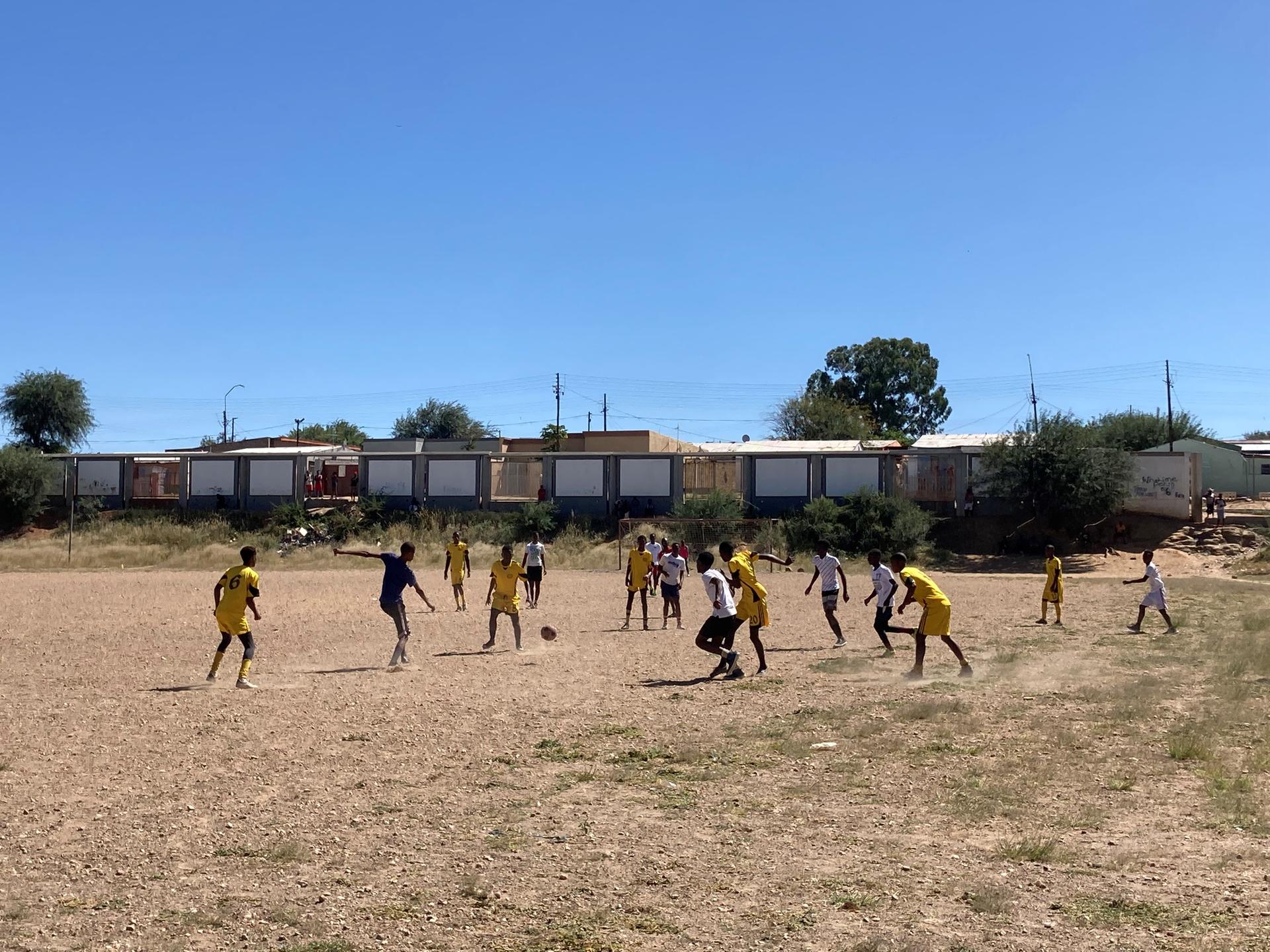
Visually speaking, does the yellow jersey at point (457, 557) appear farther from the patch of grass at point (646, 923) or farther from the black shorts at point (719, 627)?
the patch of grass at point (646, 923)

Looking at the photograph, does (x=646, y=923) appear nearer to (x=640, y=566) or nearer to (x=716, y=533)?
(x=640, y=566)

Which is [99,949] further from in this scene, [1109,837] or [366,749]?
[1109,837]

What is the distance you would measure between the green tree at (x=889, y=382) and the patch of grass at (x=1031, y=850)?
326 feet

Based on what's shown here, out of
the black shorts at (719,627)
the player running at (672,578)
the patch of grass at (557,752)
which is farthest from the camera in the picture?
the player running at (672,578)


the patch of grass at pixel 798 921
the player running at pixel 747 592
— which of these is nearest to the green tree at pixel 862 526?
the player running at pixel 747 592

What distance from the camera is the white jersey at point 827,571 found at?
17828mm

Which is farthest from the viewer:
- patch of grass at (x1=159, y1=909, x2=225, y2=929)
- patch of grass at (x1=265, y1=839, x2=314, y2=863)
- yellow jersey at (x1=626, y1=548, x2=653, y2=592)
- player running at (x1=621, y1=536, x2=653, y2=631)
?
yellow jersey at (x1=626, y1=548, x2=653, y2=592)

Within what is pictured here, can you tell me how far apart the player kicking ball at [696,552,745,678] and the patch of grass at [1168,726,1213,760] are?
206 inches

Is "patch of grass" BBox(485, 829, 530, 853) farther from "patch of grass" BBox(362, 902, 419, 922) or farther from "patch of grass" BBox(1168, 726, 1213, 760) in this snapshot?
"patch of grass" BBox(1168, 726, 1213, 760)

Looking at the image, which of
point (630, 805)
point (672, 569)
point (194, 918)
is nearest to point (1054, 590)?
point (672, 569)

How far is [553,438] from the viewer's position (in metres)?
79.2

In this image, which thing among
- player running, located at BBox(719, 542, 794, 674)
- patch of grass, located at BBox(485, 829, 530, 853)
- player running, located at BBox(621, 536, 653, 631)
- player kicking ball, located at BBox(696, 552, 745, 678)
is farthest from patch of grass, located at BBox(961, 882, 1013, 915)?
player running, located at BBox(621, 536, 653, 631)

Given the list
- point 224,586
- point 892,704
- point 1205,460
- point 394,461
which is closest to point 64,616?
point 224,586

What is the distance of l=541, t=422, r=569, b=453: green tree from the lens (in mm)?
69062
